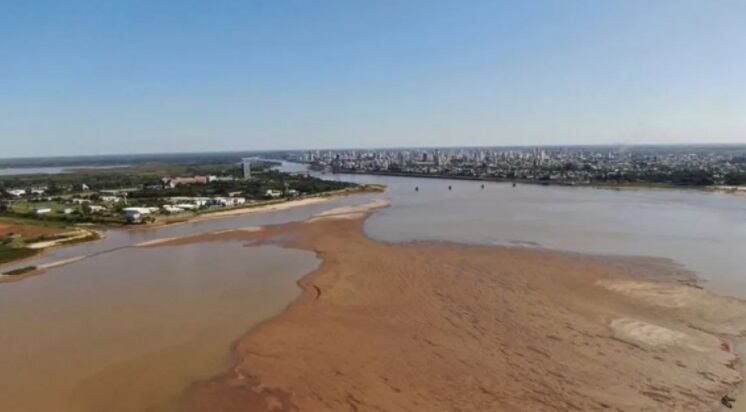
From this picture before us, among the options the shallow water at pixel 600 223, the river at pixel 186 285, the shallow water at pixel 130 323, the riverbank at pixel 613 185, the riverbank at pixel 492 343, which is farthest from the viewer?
the riverbank at pixel 613 185

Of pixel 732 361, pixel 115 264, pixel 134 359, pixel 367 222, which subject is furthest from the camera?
pixel 367 222

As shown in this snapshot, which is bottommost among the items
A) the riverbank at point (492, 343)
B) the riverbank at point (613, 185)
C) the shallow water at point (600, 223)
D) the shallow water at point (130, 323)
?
the shallow water at point (130, 323)

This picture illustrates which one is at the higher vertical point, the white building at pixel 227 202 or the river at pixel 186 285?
the white building at pixel 227 202

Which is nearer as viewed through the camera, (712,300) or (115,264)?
(712,300)

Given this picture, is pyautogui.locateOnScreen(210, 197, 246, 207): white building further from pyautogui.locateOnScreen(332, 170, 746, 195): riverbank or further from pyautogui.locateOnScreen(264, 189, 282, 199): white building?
pyautogui.locateOnScreen(332, 170, 746, 195): riverbank

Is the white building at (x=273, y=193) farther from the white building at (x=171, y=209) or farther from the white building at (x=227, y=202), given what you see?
the white building at (x=171, y=209)

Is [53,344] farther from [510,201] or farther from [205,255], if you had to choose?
[510,201]

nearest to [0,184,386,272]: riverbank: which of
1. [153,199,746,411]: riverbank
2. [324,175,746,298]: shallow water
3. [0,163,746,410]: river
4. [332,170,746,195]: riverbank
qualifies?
[0,163,746,410]: river

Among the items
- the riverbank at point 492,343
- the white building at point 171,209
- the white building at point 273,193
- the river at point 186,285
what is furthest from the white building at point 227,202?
the riverbank at point 492,343

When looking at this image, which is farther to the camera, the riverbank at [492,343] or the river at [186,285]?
the river at [186,285]

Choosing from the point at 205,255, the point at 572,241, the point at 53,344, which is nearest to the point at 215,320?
the point at 53,344
